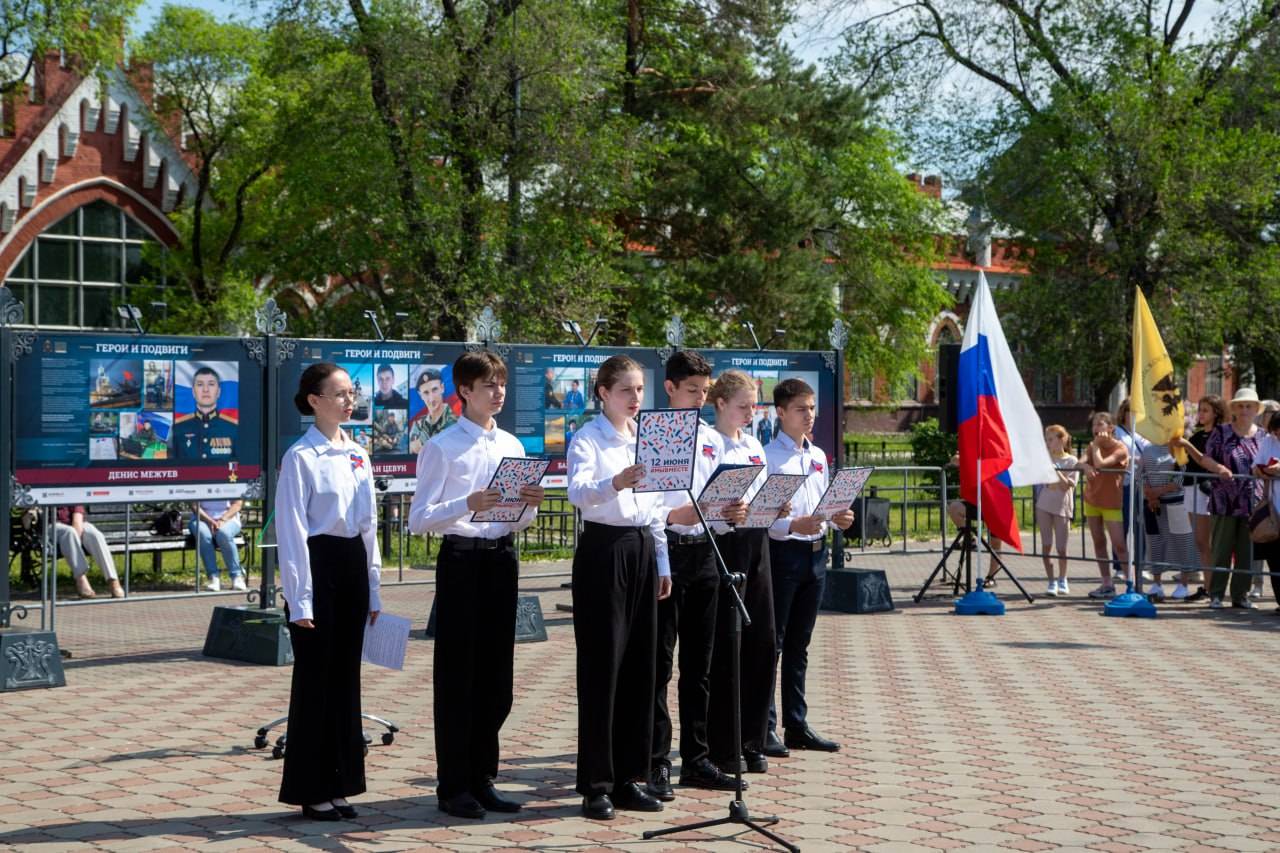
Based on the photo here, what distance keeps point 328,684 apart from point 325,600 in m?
0.34

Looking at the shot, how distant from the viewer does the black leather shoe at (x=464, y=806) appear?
21.5 feet

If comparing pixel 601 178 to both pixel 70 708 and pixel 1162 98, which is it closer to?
pixel 1162 98

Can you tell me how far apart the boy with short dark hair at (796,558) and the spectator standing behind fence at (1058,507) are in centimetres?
817

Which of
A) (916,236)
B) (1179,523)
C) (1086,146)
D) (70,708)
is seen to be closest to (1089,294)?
(1086,146)

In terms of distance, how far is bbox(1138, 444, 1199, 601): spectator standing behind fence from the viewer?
1513cm

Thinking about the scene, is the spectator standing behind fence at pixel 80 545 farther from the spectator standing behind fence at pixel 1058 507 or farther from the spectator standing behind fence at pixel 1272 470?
the spectator standing behind fence at pixel 1272 470

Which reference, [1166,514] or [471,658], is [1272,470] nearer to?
[1166,514]

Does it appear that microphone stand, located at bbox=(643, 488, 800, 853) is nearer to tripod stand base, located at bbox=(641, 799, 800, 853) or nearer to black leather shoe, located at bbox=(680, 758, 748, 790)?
tripod stand base, located at bbox=(641, 799, 800, 853)

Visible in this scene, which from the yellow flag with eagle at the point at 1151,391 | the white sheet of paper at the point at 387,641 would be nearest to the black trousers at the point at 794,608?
the white sheet of paper at the point at 387,641

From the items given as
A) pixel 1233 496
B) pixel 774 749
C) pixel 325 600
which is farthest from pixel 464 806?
pixel 1233 496

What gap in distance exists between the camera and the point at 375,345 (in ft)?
40.5

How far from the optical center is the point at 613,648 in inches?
259

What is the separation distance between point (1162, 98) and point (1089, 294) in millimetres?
4475

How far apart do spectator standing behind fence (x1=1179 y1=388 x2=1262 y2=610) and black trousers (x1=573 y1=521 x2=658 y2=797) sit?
9165 millimetres
